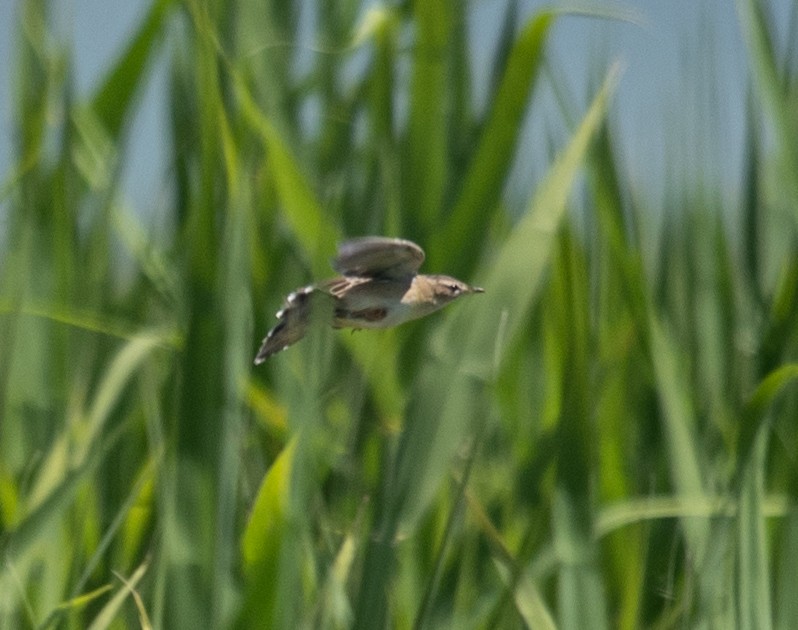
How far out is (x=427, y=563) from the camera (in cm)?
114

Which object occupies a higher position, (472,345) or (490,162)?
(490,162)

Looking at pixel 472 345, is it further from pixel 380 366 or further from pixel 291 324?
pixel 380 366

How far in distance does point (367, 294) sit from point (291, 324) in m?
0.07

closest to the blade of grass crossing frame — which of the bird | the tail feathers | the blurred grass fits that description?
the blurred grass

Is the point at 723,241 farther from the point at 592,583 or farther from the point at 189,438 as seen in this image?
the point at 189,438

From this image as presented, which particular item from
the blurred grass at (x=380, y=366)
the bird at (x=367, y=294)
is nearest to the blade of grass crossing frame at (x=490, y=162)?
the blurred grass at (x=380, y=366)

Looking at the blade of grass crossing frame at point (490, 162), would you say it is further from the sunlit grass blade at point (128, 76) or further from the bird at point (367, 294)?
the sunlit grass blade at point (128, 76)

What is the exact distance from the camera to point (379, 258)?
2.68 ft

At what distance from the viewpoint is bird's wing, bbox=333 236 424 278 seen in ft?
2.37

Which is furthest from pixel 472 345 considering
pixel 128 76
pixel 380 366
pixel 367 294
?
pixel 128 76

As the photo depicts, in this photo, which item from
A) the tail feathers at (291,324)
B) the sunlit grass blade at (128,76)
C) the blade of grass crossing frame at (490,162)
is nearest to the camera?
the tail feathers at (291,324)

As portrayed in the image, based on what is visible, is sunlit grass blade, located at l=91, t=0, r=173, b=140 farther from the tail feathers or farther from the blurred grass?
the tail feathers

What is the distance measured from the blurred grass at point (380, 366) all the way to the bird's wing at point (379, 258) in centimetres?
3

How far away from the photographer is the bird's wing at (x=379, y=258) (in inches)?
28.5
